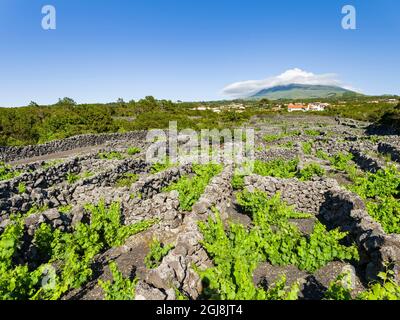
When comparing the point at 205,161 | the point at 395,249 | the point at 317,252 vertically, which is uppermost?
the point at 205,161

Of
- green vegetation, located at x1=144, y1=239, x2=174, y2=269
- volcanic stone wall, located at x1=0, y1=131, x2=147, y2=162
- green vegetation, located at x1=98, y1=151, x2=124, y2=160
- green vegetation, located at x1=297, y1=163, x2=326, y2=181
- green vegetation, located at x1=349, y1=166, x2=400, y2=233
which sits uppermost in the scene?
volcanic stone wall, located at x1=0, y1=131, x2=147, y2=162

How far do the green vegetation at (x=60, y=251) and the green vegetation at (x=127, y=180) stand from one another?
5763 millimetres

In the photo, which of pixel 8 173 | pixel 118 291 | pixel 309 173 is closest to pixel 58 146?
pixel 8 173

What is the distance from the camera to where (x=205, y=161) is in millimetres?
20531

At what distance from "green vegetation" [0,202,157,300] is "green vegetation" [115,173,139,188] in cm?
576

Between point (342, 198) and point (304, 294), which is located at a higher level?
point (342, 198)

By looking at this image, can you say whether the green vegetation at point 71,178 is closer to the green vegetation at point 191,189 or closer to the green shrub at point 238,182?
the green vegetation at point 191,189

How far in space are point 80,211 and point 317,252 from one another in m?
8.47

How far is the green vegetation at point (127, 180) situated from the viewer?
1691 cm

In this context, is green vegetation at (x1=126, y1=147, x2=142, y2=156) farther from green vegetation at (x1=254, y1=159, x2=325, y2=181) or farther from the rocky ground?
green vegetation at (x1=254, y1=159, x2=325, y2=181)

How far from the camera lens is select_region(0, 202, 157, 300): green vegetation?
649 centimetres

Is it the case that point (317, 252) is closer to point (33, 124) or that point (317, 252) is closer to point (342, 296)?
point (342, 296)

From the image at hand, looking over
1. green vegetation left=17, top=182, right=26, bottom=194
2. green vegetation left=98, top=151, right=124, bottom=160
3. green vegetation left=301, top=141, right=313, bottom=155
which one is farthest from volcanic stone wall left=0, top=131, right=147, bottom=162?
green vegetation left=301, top=141, right=313, bottom=155
